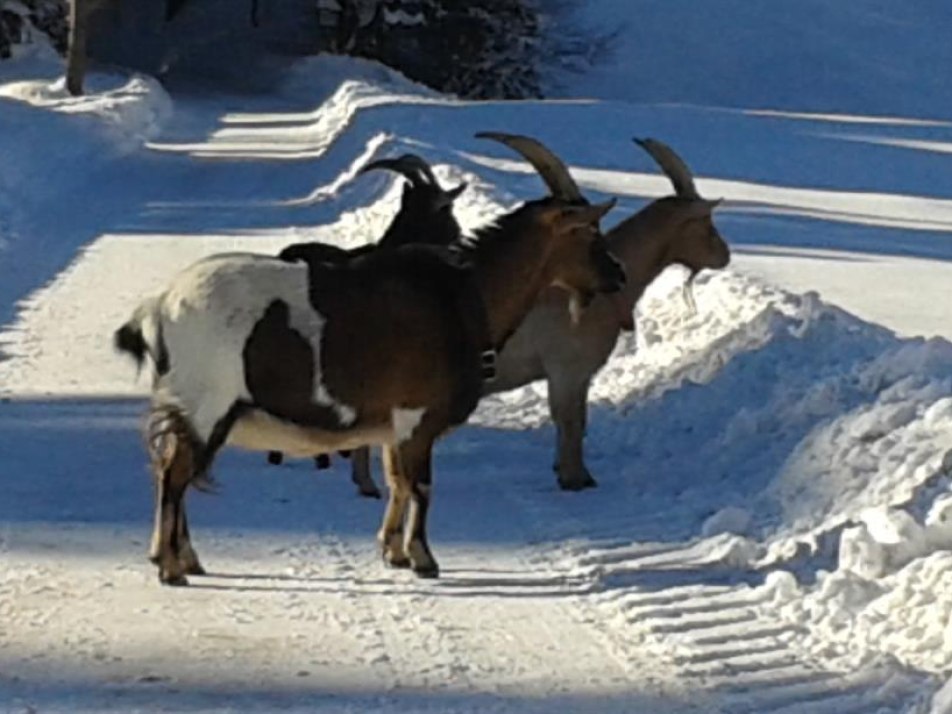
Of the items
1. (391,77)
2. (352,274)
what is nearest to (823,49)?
(391,77)

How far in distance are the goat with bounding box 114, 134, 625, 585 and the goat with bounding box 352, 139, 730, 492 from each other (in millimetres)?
1673

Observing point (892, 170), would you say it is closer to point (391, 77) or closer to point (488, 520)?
point (391, 77)

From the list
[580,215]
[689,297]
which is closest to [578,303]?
[580,215]

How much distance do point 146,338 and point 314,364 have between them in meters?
0.69

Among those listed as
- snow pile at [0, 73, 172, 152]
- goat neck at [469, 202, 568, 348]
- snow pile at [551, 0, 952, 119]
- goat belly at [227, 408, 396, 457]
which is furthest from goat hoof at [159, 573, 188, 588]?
snow pile at [551, 0, 952, 119]

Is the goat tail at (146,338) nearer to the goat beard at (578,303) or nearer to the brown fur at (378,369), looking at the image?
the brown fur at (378,369)

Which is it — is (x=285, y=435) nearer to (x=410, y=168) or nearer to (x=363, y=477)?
(x=363, y=477)

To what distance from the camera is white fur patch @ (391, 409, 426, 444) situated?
9.84 metres

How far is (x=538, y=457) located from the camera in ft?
42.3

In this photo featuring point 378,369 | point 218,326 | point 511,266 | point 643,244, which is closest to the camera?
point 218,326

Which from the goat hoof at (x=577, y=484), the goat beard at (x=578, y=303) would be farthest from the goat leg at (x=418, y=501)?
the goat hoof at (x=577, y=484)

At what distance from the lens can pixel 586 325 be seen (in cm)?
1236

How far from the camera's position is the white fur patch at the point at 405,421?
9.84 metres

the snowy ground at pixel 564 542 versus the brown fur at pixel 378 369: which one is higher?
the brown fur at pixel 378 369
